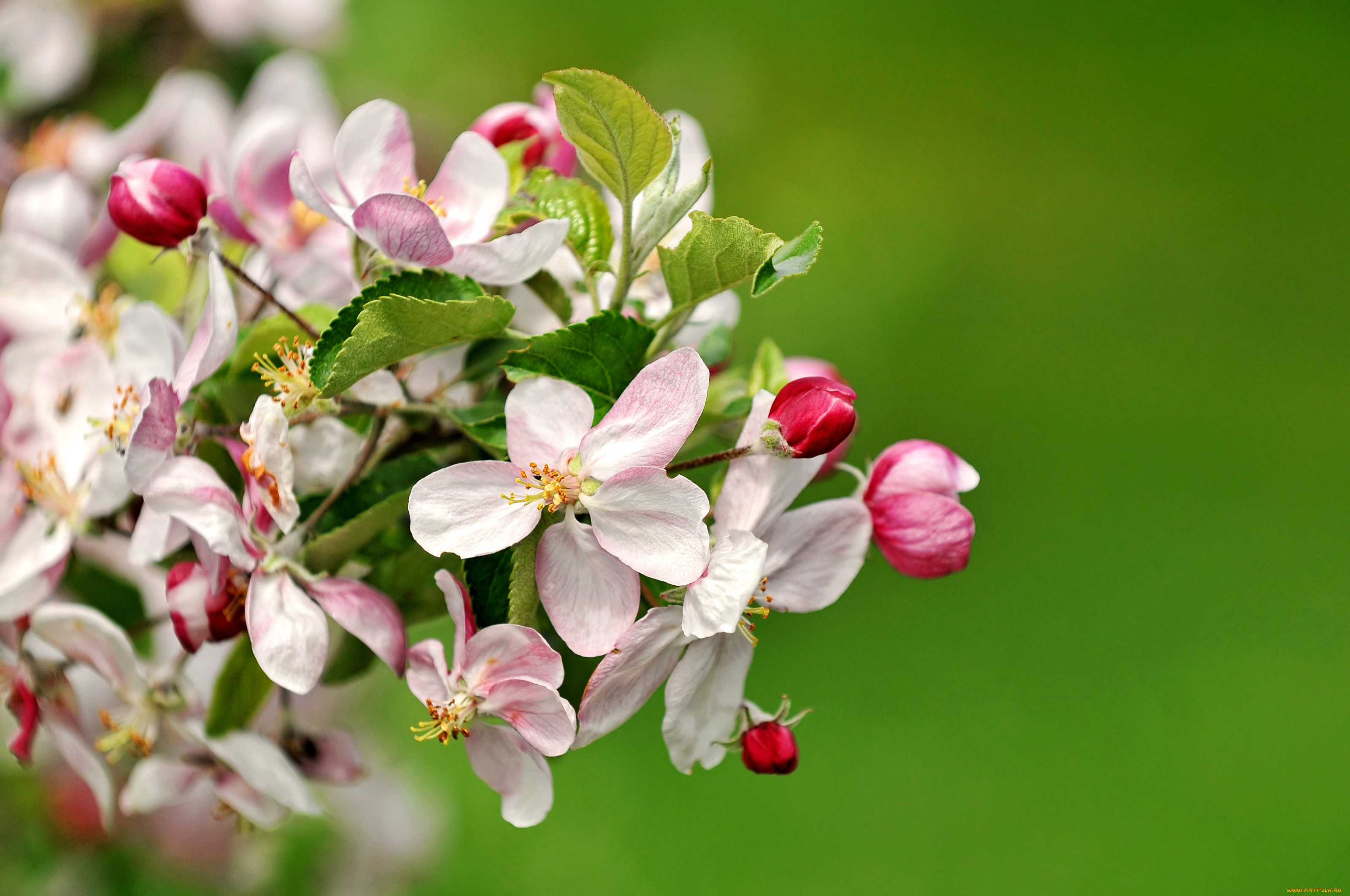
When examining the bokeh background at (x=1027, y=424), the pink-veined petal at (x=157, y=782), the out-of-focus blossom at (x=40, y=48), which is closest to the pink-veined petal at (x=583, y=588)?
the pink-veined petal at (x=157, y=782)

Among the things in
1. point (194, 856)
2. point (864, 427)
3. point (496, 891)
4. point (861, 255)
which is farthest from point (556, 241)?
point (861, 255)

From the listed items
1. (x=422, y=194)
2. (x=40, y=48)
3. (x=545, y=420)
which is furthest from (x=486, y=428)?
(x=40, y=48)

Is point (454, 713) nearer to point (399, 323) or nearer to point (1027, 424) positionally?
point (399, 323)

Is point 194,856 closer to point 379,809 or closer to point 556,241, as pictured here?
point 379,809

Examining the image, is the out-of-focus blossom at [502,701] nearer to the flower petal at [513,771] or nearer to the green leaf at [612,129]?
the flower petal at [513,771]

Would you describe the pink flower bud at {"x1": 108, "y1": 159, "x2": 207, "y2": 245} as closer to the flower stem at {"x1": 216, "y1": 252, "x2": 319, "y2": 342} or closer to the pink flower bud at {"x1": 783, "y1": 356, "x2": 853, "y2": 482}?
the flower stem at {"x1": 216, "y1": 252, "x2": 319, "y2": 342}

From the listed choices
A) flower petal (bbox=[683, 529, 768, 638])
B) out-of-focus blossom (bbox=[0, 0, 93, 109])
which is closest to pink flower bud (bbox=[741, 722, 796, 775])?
flower petal (bbox=[683, 529, 768, 638])
